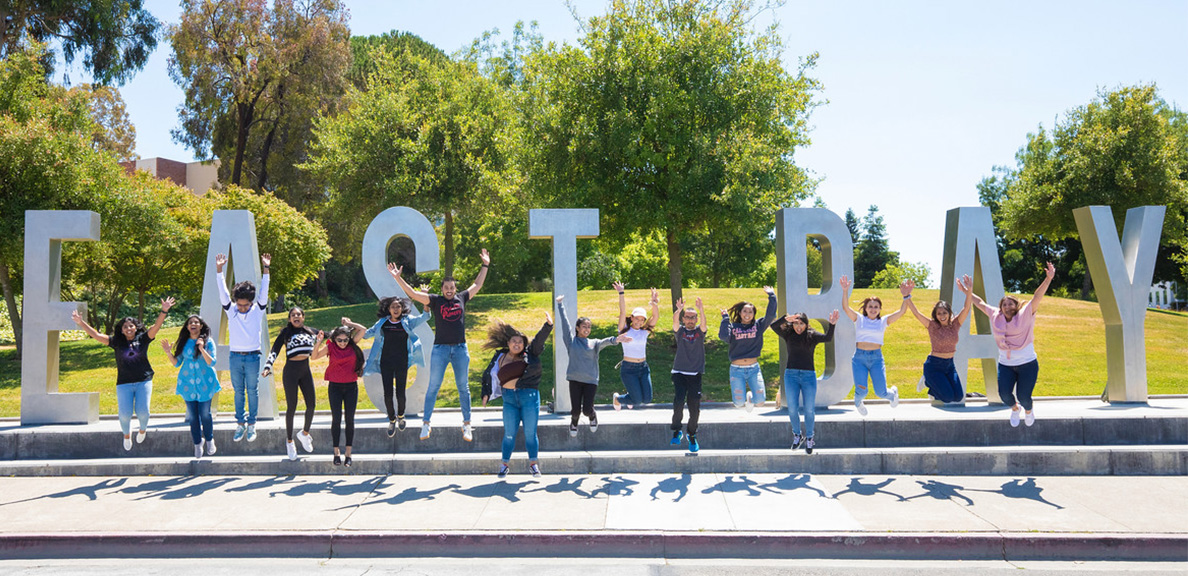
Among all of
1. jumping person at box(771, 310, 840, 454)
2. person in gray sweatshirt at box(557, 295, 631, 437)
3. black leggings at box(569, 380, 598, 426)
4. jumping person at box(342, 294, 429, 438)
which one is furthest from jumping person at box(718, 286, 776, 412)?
jumping person at box(342, 294, 429, 438)

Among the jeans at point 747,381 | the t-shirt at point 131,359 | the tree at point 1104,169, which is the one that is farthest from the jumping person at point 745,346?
the tree at point 1104,169

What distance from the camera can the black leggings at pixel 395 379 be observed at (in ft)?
28.3

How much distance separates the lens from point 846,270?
10.2 metres

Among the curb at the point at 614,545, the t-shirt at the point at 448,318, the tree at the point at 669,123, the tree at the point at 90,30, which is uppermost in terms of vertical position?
the tree at the point at 90,30

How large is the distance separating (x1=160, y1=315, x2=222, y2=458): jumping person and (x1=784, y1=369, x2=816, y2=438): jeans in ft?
21.7

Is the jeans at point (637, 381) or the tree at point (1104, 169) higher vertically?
the tree at point (1104, 169)

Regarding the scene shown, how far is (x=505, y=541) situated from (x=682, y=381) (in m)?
3.10

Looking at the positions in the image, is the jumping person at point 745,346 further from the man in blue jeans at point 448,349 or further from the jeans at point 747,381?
the man in blue jeans at point 448,349

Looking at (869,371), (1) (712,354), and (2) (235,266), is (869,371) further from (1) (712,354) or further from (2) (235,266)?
(2) (235,266)

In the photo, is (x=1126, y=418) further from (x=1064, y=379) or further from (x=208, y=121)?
(x=208, y=121)

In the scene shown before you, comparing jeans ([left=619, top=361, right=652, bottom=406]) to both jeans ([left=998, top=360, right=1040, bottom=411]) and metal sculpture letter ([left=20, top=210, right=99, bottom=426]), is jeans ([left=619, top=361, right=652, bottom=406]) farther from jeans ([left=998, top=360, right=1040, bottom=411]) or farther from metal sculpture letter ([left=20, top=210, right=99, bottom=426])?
metal sculpture letter ([left=20, top=210, right=99, bottom=426])

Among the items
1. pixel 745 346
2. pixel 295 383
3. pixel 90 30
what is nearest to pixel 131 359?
pixel 295 383

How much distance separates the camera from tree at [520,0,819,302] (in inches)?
622

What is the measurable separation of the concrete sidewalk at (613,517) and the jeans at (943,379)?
2.15m
